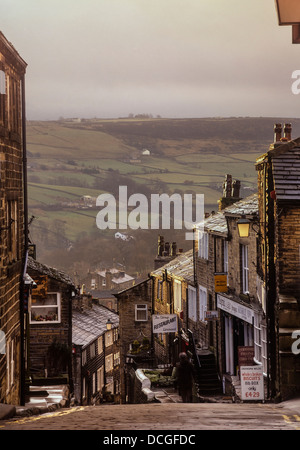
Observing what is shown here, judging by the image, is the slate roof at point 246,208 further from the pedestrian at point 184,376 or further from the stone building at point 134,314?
the stone building at point 134,314

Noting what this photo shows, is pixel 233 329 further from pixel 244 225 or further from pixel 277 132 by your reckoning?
pixel 277 132

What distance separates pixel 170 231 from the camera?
94.4m

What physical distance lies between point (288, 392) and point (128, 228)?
8649cm

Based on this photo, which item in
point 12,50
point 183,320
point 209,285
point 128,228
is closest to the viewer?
point 12,50

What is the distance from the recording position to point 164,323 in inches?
1254

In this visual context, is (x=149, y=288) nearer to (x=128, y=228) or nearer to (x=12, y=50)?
(x=12, y=50)

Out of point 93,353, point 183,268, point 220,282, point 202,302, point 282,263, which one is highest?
point 282,263

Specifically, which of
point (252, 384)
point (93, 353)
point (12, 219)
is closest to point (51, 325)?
point (12, 219)

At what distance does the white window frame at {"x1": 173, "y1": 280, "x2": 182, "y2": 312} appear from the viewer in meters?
35.9

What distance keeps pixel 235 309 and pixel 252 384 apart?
6.61 m

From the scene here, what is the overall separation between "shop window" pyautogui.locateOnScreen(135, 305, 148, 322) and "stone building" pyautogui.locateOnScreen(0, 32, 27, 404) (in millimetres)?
25310

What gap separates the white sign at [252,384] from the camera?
62.6 ft
